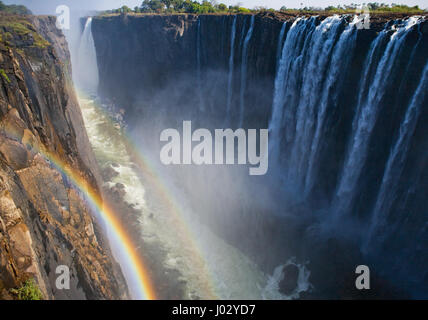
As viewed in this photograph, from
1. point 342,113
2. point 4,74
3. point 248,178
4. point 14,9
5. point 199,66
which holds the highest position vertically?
point 14,9

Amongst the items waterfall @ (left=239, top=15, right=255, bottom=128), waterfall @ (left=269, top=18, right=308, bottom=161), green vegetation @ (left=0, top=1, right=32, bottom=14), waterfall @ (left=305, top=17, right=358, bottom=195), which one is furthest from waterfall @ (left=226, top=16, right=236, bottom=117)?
green vegetation @ (left=0, top=1, right=32, bottom=14)

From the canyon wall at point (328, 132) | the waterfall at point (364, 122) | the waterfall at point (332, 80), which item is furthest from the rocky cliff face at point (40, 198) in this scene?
the waterfall at point (332, 80)

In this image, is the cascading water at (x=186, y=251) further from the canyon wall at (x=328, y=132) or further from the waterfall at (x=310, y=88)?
the waterfall at (x=310, y=88)

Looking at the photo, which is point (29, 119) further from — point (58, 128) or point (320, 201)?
point (320, 201)

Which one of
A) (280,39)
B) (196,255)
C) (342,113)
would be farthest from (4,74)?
(280,39)

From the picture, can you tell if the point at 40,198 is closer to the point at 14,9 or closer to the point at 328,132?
the point at 328,132
